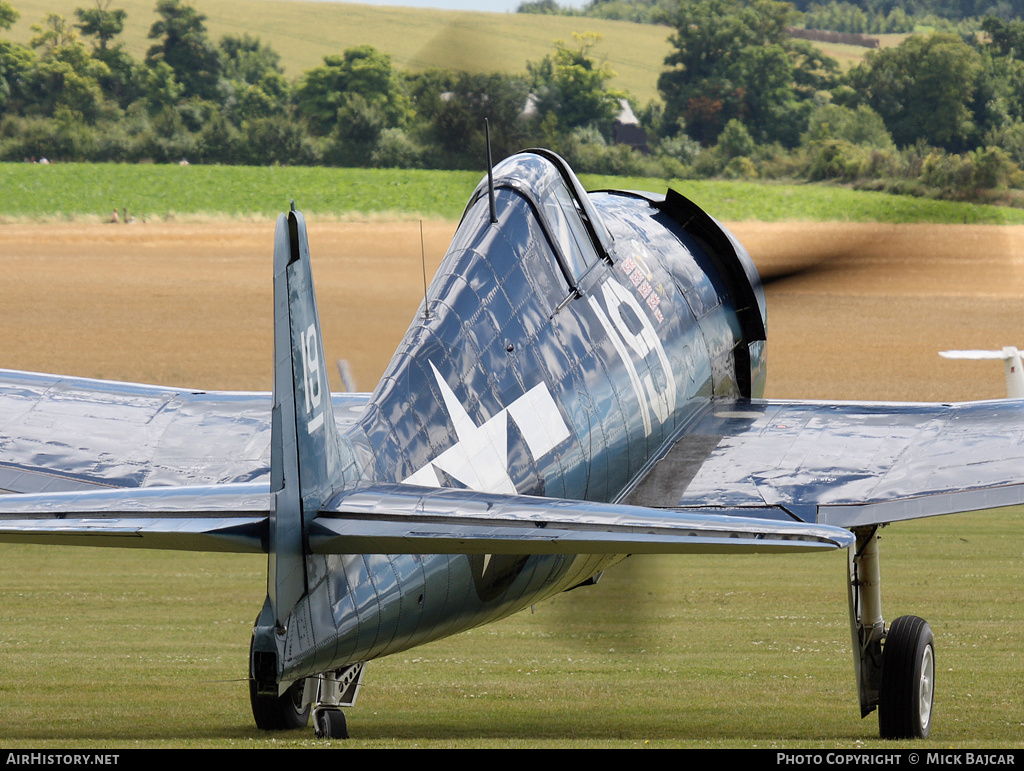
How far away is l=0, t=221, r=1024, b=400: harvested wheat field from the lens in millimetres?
38156

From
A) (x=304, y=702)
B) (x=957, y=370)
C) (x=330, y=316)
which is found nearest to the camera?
(x=304, y=702)

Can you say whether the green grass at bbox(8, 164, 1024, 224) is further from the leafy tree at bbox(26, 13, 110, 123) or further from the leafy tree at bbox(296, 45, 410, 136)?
the leafy tree at bbox(26, 13, 110, 123)

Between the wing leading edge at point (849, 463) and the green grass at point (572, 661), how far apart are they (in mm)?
861

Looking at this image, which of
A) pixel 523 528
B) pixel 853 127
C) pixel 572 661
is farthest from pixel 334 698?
pixel 853 127

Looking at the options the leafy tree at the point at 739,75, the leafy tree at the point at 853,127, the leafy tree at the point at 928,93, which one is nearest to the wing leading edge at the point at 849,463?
the leafy tree at the point at 853,127

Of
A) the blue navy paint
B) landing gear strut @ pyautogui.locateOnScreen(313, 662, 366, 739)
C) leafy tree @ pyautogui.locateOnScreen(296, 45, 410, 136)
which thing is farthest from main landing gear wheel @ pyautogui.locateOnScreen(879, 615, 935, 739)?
leafy tree @ pyautogui.locateOnScreen(296, 45, 410, 136)

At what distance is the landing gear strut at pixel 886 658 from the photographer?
8.50m

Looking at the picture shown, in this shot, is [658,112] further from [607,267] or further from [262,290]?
[607,267]

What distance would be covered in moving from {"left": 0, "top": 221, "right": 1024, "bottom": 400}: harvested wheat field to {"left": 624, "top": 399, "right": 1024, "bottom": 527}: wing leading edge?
61.8ft

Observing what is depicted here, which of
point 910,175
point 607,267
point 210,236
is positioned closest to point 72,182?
point 210,236

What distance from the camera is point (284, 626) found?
518 centimetres

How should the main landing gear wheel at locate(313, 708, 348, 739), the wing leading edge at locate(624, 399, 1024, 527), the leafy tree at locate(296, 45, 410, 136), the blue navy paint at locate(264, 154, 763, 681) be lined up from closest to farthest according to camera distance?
the blue navy paint at locate(264, 154, 763, 681)
the main landing gear wheel at locate(313, 708, 348, 739)
the wing leading edge at locate(624, 399, 1024, 527)
the leafy tree at locate(296, 45, 410, 136)

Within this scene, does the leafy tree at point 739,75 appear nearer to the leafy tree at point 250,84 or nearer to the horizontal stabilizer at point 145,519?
the leafy tree at point 250,84

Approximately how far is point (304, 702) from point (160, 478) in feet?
6.39
